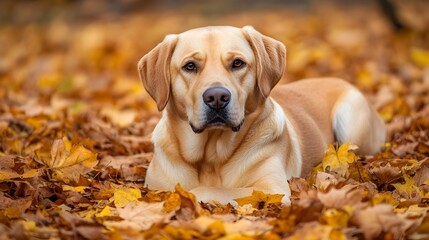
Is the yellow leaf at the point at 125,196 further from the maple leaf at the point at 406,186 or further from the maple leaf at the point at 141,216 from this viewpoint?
the maple leaf at the point at 406,186

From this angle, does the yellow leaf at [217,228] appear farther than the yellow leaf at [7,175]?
No

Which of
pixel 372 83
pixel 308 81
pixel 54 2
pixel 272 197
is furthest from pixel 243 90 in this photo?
pixel 54 2

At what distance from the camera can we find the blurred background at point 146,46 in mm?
9023

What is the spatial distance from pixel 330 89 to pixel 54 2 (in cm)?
1104

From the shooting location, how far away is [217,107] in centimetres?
462

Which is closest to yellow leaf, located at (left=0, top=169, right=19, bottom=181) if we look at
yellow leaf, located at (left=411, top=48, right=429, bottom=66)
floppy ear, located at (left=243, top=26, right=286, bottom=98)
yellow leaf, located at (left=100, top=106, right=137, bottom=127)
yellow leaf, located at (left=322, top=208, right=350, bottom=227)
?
floppy ear, located at (left=243, top=26, right=286, bottom=98)

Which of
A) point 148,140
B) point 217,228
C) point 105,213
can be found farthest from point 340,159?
point 148,140

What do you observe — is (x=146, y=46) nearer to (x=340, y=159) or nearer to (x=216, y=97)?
(x=340, y=159)

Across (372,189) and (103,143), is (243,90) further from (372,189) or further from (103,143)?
(103,143)

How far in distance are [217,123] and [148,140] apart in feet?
6.77

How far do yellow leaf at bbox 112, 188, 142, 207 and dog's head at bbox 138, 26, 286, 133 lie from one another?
575 millimetres

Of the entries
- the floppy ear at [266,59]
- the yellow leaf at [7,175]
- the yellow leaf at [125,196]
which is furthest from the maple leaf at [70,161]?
the floppy ear at [266,59]

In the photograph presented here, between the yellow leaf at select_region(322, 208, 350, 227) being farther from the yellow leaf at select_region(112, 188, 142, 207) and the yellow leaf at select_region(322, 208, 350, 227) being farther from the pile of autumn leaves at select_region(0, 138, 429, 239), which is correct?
the yellow leaf at select_region(112, 188, 142, 207)

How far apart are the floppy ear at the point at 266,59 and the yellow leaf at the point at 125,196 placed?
3.65 feet
